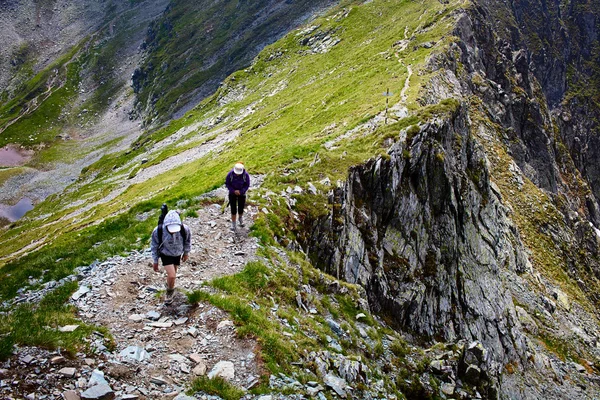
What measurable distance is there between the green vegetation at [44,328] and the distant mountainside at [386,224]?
0.50ft

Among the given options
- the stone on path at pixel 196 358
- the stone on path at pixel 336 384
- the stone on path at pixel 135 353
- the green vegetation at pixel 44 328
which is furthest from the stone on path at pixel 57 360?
the stone on path at pixel 336 384

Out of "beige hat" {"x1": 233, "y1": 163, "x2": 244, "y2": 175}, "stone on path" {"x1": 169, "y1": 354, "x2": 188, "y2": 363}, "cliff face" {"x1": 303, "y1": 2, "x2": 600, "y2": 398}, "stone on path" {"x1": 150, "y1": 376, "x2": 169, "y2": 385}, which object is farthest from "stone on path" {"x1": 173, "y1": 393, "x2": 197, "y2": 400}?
"cliff face" {"x1": 303, "y1": 2, "x2": 600, "y2": 398}

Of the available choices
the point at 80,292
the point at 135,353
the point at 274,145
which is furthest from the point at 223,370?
the point at 274,145

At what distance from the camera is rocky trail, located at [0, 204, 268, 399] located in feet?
29.5

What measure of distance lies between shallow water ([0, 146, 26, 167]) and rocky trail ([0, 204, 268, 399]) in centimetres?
15887

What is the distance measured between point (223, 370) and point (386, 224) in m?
20.5

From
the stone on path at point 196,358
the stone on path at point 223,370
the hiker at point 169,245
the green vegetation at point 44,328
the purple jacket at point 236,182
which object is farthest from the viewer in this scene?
the purple jacket at point 236,182

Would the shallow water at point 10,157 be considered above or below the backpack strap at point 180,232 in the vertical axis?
above

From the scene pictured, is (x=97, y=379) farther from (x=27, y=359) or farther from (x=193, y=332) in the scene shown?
(x=193, y=332)

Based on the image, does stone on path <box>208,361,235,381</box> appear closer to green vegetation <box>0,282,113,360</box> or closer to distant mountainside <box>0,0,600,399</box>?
distant mountainside <box>0,0,600,399</box>

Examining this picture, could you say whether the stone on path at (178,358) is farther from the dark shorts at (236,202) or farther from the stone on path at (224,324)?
the dark shorts at (236,202)

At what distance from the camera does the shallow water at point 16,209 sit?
104188 millimetres

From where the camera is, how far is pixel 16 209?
4264 inches

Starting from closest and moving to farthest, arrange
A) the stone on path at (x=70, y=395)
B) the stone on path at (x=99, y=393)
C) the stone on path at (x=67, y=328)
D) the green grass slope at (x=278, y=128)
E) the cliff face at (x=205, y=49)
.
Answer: the stone on path at (x=70, y=395) → the stone on path at (x=99, y=393) → the stone on path at (x=67, y=328) → the green grass slope at (x=278, y=128) → the cliff face at (x=205, y=49)
